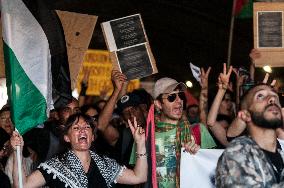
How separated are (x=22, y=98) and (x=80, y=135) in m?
0.49

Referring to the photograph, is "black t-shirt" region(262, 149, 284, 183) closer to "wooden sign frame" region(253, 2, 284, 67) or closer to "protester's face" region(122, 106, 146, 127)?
"wooden sign frame" region(253, 2, 284, 67)

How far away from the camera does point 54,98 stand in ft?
18.7

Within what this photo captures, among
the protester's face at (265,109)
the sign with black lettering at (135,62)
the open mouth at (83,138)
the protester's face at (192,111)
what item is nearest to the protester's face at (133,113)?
the sign with black lettering at (135,62)

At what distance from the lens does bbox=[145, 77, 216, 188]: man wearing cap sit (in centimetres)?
533

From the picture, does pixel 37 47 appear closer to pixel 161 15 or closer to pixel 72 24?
pixel 72 24

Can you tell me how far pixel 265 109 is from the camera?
4.21 m

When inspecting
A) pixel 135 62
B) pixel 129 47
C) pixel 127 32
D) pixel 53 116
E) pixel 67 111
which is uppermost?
→ pixel 127 32

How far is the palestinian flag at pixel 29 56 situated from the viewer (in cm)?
515

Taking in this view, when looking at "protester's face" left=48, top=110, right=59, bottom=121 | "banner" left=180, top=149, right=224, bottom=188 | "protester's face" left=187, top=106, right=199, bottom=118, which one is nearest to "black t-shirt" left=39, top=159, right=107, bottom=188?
"banner" left=180, top=149, right=224, bottom=188

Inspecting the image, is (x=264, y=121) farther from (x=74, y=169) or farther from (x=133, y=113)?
(x=133, y=113)

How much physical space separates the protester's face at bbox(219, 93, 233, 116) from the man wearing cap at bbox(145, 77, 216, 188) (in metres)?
2.05

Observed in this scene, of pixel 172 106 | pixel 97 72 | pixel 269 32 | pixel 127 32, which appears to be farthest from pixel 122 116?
pixel 97 72

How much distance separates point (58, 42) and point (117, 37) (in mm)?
1027

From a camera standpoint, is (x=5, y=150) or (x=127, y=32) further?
(x=127, y=32)
